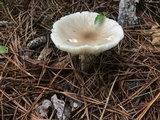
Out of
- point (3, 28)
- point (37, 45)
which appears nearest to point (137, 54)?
point (37, 45)

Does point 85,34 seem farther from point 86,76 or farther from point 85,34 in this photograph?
point 86,76

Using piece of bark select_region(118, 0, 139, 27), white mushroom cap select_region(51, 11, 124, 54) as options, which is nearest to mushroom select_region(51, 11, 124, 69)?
white mushroom cap select_region(51, 11, 124, 54)

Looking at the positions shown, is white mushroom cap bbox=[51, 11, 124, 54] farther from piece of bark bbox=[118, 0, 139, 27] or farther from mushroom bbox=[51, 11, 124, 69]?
piece of bark bbox=[118, 0, 139, 27]

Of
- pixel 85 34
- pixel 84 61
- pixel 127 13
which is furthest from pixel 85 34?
pixel 127 13

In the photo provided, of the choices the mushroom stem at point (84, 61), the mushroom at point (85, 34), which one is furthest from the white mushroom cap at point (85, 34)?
the mushroom stem at point (84, 61)

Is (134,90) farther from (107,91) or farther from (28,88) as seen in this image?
(28,88)

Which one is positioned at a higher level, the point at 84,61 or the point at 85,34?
the point at 85,34
